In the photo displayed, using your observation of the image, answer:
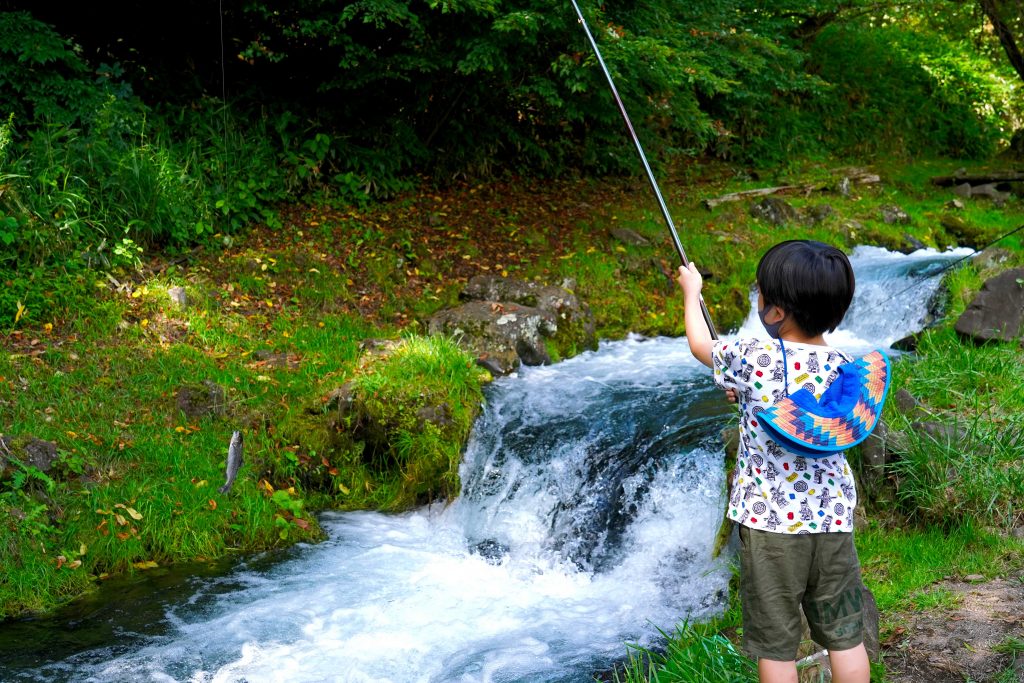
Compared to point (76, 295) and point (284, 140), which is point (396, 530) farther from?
point (284, 140)

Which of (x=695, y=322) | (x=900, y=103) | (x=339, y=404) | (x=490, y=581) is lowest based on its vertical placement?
(x=490, y=581)

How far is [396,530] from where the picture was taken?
6.05m

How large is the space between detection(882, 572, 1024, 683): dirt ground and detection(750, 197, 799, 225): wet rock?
25.0 ft

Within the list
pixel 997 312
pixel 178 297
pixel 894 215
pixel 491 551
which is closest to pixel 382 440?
pixel 491 551

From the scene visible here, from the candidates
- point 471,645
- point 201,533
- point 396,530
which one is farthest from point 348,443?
point 471,645

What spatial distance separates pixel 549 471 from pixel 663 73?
388 centimetres

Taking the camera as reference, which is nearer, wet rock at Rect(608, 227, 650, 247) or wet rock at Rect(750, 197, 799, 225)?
wet rock at Rect(608, 227, 650, 247)

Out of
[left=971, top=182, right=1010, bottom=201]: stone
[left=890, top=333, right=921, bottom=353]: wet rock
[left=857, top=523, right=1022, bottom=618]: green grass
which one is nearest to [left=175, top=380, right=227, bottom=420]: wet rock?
[left=857, top=523, right=1022, bottom=618]: green grass

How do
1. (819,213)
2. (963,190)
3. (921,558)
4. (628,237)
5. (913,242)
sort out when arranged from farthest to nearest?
(963,190), (819,213), (913,242), (628,237), (921,558)

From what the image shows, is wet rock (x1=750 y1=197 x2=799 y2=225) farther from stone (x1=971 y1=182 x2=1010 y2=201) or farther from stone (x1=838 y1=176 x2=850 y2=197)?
stone (x1=971 y1=182 x2=1010 y2=201)

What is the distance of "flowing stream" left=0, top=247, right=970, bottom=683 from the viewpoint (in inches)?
176

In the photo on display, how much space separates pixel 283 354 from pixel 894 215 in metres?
8.09

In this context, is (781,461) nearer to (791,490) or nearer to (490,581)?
(791,490)

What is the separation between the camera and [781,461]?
260cm
